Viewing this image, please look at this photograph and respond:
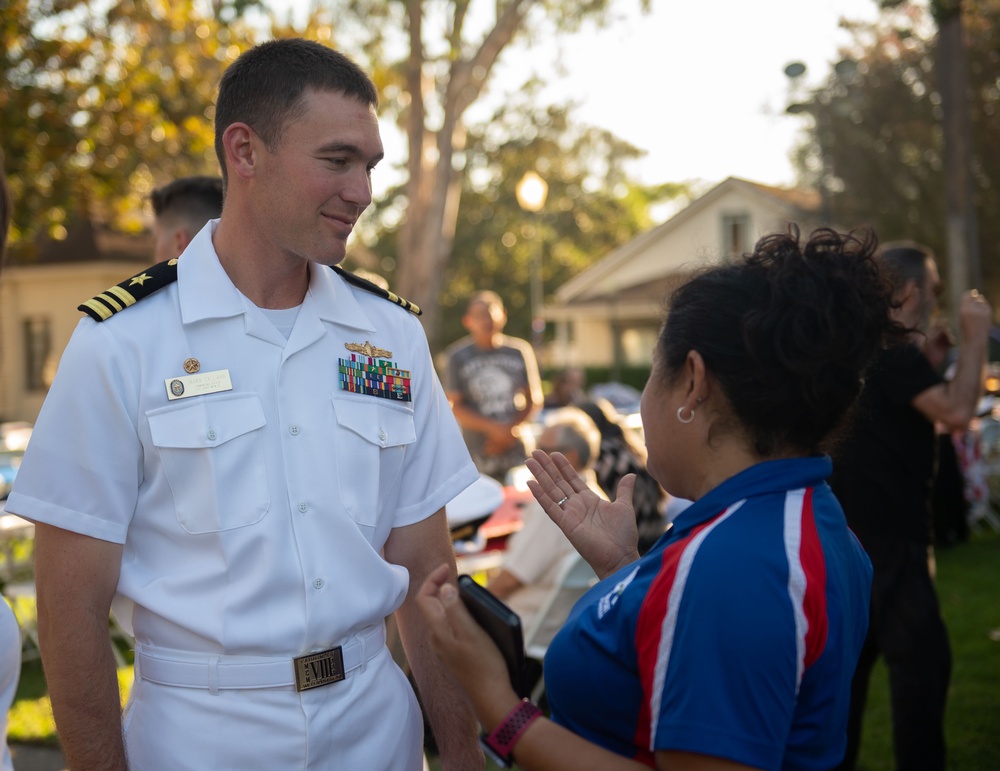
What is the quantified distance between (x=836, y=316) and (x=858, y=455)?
2.25 metres

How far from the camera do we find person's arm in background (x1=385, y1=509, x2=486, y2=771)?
7.25 ft

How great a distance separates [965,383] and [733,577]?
2552mm

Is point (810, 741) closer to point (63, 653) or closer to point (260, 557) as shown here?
point (260, 557)

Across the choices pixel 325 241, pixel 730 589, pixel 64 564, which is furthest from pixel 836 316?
pixel 64 564

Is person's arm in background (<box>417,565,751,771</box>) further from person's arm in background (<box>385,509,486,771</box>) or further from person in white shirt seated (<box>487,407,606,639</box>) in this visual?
person in white shirt seated (<box>487,407,606,639</box>)

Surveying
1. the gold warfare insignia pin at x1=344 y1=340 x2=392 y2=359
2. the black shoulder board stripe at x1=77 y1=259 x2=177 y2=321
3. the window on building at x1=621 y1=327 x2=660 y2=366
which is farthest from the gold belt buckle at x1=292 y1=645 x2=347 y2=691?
the window on building at x1=621 y1=327 x2=660 y2=366

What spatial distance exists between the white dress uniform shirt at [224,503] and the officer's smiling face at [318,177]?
0.55 feet

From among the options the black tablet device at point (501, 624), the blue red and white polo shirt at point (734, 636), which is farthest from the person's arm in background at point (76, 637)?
the blue red and white polo shirt at point (734, 636)

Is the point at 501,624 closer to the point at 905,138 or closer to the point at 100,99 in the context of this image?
the point at 100,99

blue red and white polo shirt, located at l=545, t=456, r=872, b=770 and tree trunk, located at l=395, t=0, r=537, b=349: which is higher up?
tree trunk, located at l=395, t=0, r=537, b=349

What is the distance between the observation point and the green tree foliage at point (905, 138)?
76.4 feet

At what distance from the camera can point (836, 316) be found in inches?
67.8

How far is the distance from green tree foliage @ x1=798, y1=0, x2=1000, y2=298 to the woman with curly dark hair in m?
21.3

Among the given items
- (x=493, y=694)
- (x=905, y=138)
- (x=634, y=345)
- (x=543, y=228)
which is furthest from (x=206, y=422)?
(x=543, y=228)
